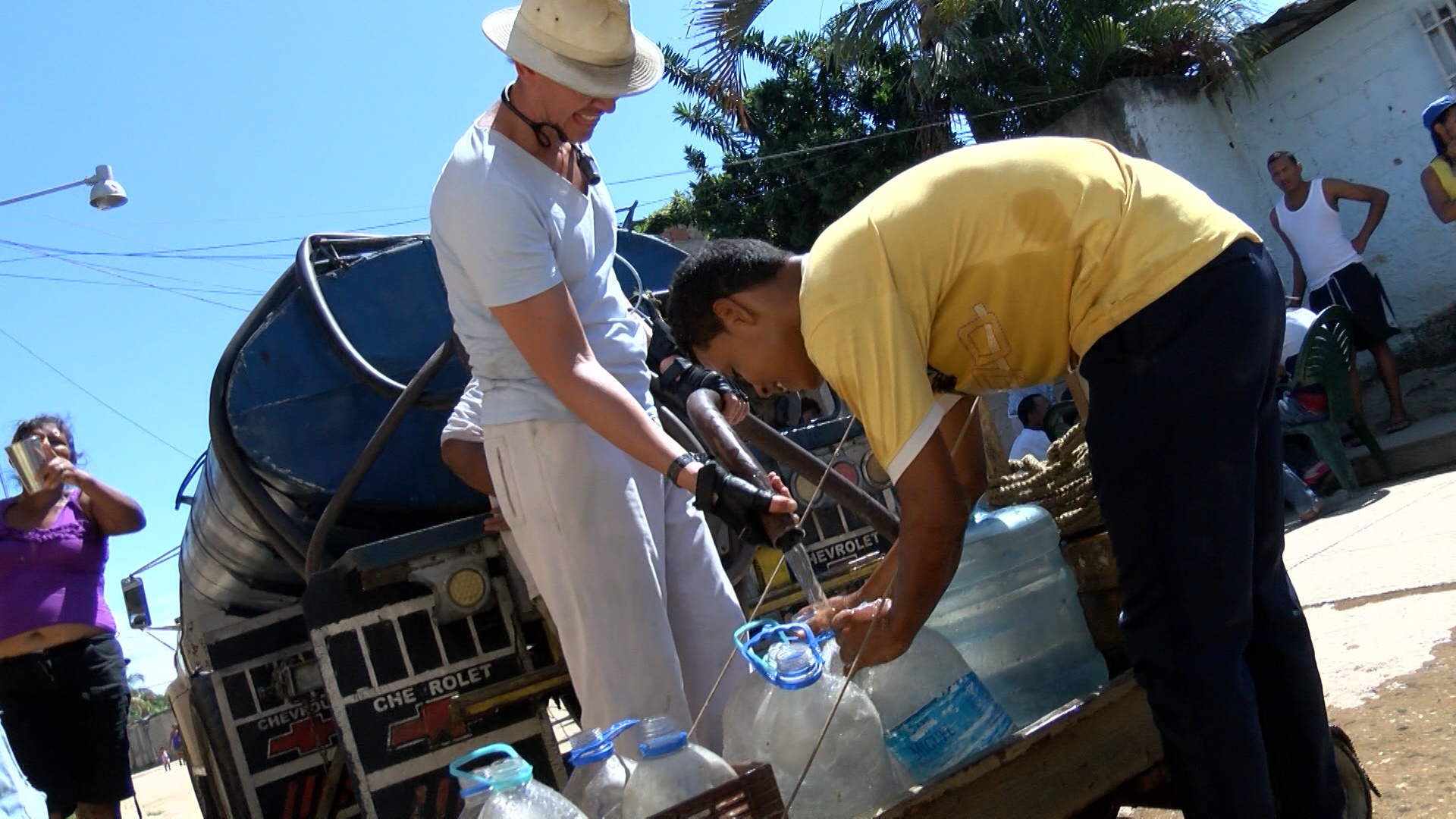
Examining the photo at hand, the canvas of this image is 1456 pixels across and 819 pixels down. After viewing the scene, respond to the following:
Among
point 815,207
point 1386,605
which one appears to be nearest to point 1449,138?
point 1386,605

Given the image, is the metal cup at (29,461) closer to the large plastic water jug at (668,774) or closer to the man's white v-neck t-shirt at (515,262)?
the man's white v-neck t-shirt at (515,262)

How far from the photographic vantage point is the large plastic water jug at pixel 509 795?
184 centimetres

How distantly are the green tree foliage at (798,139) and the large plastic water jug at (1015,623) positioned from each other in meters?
11.3

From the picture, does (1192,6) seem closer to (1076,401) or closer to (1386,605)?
(1386,605)

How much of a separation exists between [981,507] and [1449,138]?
5.61 m

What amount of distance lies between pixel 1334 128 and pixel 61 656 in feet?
34.4

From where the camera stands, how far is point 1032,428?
A: 8.70 metres

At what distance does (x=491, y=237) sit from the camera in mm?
2680

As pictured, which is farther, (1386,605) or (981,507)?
(1386,605)

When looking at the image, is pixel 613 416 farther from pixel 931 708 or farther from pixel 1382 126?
pixel 1382 126

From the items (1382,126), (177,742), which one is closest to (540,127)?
(1382,126)

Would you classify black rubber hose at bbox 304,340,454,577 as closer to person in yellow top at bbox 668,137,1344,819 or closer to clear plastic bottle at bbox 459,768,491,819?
person in yellow top at bbox 668,137,1344,819

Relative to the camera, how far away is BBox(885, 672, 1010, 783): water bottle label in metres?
2.37

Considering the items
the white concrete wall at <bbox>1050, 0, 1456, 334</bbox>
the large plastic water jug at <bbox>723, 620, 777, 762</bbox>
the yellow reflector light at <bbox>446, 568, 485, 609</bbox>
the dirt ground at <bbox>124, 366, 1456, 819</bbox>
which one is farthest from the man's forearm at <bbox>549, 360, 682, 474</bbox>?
the white concrete wall at <bbox>1050, 0, 1456, 334</bbox>
